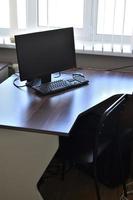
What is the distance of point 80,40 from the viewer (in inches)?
113

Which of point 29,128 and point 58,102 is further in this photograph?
point 58,102

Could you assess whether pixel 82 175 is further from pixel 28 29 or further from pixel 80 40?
pixel 28 29

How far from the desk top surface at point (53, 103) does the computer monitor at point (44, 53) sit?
0.13m

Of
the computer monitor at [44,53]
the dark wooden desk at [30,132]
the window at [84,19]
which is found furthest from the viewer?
the window at [84,19]

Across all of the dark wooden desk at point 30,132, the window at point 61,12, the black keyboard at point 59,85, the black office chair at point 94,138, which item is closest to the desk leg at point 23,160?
the dark wooden desk at point 30,132

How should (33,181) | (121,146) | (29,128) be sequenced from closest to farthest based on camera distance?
1. (29,128)
2. (33,181)
3. (121,146)

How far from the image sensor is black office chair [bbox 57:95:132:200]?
6.45 feet

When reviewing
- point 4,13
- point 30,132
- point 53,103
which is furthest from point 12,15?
point 30,132

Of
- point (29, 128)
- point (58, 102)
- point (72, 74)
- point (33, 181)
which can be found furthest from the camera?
point (72, 74)

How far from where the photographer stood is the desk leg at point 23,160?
1.90 meters

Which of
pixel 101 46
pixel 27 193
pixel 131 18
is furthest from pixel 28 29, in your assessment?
pixel 27 193

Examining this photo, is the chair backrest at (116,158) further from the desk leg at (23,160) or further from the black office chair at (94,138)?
the desk leg at (23,160)

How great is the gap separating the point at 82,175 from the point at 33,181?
82 centimetres

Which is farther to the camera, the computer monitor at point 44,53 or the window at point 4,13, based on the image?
the window at point 4,13
